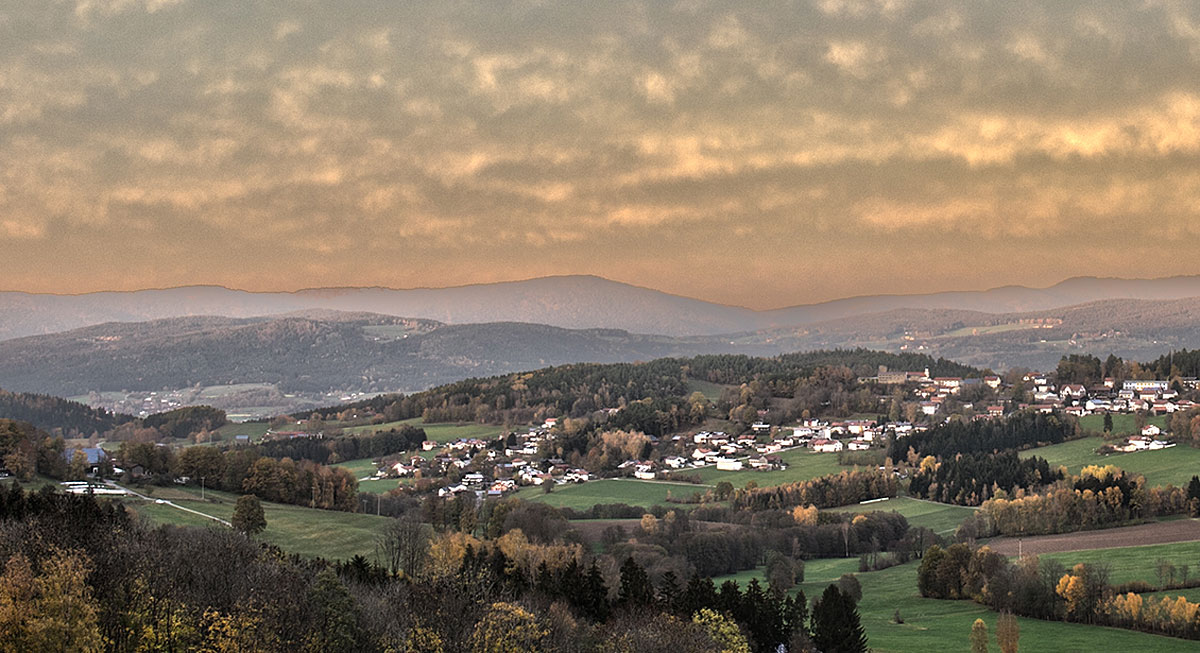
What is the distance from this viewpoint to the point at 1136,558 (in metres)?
79.4

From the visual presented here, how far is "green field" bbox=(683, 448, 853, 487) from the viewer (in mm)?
130625

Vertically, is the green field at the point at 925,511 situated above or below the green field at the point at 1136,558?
below

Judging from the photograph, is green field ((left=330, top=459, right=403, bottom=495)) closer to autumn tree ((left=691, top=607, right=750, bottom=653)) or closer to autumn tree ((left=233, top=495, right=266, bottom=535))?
autumn tree ((left=233, top=495, right=266, bottom=535))

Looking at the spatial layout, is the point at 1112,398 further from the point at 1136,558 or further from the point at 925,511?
the point at 1136,558

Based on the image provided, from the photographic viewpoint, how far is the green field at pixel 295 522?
76.6m

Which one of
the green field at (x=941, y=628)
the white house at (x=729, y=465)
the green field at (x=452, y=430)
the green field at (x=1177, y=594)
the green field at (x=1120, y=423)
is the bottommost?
the green field at (x=941, y=628)

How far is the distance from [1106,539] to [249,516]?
241 ft

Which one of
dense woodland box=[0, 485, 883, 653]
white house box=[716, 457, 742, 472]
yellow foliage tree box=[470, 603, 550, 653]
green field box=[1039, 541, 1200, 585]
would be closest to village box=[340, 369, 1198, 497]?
white house box=[716, 457, 742, 472]

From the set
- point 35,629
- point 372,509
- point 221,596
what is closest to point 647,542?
point 372,509

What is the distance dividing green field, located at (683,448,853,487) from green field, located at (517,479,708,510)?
5.73 meters

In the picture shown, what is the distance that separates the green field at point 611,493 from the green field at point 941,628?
3681 centimetres

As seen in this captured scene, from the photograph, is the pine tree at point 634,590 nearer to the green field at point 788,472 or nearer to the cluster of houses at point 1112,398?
the green field at point 788,472

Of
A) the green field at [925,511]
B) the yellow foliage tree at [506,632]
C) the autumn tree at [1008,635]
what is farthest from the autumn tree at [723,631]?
the green field at [925,511]

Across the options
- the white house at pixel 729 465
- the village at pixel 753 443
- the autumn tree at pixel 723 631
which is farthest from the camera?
the white house at pixel 729 465
